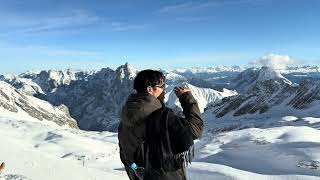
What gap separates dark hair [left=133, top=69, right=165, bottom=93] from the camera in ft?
19.9

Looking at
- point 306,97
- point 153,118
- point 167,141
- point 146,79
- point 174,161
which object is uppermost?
point 146,79

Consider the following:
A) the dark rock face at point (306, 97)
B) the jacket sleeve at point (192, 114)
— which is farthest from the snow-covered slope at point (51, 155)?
the dark rock face at point (306, 97)

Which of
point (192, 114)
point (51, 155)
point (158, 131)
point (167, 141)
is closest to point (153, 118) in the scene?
point (158, 131)

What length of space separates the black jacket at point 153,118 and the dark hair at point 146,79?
0.44ft

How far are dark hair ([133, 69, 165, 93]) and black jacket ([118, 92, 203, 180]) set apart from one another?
0.44 ft

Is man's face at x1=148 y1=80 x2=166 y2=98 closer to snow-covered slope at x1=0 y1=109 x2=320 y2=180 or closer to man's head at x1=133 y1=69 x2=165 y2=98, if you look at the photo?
man's head at x1=133 y1=69 x2=165 y2=98

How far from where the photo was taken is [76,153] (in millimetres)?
60344

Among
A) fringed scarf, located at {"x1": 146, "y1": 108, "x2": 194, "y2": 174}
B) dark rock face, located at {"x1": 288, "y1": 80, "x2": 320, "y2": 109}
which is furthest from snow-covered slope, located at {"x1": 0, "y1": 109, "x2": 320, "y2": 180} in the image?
dark rock face, located at {"x1": 288, "y1": 80, "x2": 320, "y2": 109}

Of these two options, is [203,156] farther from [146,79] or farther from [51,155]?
[146,79]

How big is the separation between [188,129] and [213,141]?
48025 mm

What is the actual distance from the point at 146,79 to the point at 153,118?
0.64 meters

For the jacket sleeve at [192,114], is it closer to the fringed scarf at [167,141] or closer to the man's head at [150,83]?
the fringed scarf at [167,141]

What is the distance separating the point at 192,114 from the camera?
5.71 meters

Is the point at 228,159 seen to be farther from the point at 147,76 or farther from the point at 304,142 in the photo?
the point at 147,76
